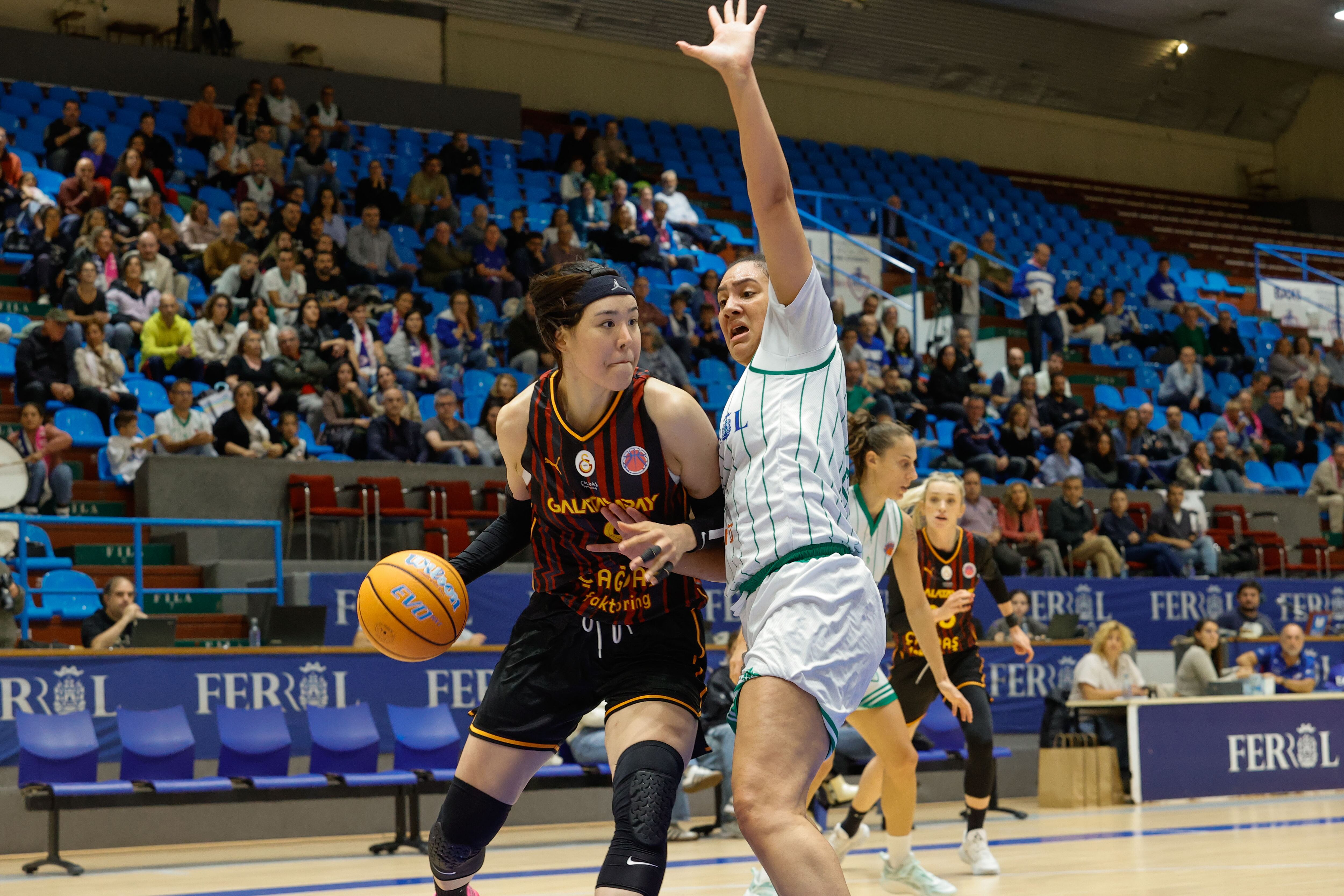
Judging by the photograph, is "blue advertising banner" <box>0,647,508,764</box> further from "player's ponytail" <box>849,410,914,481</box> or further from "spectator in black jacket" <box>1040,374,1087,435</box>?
"spectator in black jacket" <box>1040,374,1087,435</box>

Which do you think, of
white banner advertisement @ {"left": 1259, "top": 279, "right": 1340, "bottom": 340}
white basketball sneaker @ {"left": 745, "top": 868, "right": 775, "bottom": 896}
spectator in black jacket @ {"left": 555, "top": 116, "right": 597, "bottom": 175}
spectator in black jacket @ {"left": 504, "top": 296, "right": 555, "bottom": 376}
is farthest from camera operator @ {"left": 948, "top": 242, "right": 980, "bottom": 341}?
white basketball sneaker @ {"left": 745, "top": 868, "right": 775, "bottom": 896}

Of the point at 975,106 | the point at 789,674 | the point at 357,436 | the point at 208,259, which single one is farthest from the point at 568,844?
the point at 975,106

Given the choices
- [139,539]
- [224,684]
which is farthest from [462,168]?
[224,684]

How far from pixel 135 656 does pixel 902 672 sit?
5.20 metres

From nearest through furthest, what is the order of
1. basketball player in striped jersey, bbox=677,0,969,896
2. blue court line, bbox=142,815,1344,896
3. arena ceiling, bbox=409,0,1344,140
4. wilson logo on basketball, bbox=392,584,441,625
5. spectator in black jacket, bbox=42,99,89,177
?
1. basketball player in striped jersey, bbox=677,0,969,896
2. wilson logo on basketball, bbox=392,584,441,625
3. blue court line, bbox=142,815,1344,896
4. spectator in black jacket, bbox=42,99,89,177
5. arena ceiling, bbox=409,0,1344,140

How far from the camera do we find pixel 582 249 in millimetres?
17484

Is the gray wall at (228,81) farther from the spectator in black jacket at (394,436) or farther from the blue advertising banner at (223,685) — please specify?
the blue advertising banner at (223,685)

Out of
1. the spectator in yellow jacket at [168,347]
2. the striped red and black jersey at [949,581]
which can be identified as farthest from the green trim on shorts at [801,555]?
the spectator in yellow jacket at [168,347]

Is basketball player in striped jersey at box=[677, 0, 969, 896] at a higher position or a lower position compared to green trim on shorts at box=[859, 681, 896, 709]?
higher

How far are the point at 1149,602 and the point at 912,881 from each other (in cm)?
861

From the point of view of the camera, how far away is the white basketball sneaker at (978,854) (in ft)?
24.3

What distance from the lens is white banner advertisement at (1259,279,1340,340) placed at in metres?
24.5

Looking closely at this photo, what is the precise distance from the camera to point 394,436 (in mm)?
13352

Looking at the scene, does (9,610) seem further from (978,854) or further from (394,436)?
(978,854)
